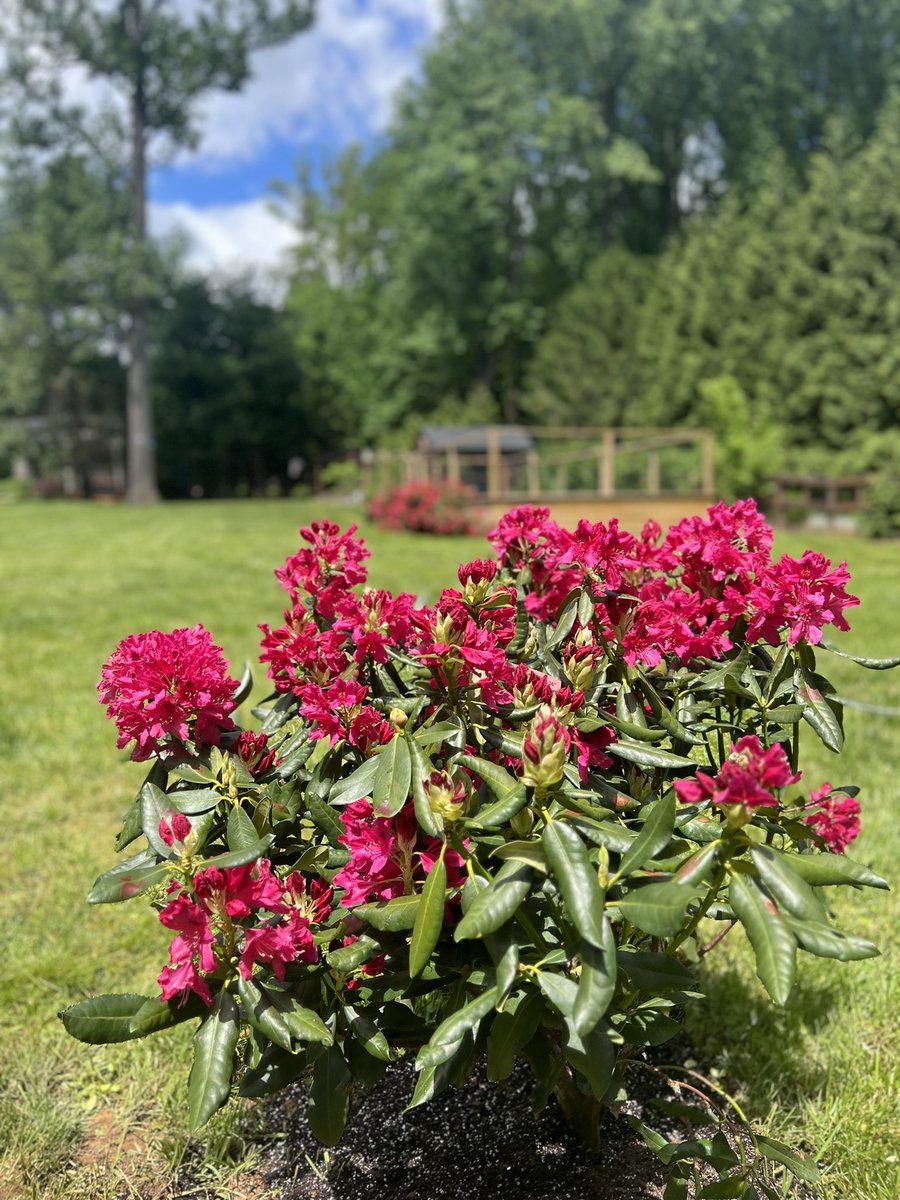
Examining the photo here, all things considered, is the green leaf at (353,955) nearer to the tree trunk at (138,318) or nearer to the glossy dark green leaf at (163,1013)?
the glossy dark green leaf at (163,1013)

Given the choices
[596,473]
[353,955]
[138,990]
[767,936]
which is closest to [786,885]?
[767,936]

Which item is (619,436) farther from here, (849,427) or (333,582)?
(333,582)

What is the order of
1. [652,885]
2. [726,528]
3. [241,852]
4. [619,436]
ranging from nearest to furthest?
[652,885] → [241,852] → [726,528] → [619,436]

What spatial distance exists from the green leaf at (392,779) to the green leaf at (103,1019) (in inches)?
16.1

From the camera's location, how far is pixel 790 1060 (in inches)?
78.4

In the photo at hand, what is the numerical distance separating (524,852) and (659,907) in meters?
0.16

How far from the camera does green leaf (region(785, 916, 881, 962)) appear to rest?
0.98m

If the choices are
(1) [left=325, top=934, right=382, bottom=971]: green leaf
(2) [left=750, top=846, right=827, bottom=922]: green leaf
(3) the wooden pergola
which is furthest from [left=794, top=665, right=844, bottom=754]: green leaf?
(3) the wooden pergola

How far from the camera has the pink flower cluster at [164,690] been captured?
1.33 metres

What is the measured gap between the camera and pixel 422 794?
1140mm

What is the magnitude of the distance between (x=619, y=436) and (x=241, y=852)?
15299 mm

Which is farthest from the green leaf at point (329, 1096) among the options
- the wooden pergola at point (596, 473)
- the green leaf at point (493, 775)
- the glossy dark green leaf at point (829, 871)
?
the wooden pergola at point (596, 473)

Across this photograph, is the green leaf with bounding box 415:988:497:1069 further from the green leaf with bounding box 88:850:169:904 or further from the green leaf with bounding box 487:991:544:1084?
the green leaf with bounding box 88:850:169:904

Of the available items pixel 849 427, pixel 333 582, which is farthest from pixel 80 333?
pixel 333 582
